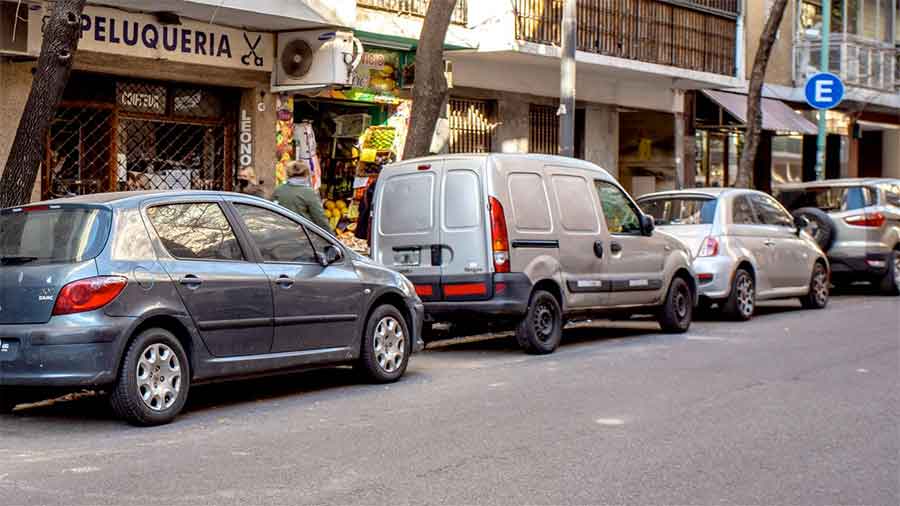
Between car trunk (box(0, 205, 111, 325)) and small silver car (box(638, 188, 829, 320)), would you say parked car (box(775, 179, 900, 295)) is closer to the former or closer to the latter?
small silver car (box(638, 188, 829, 320))

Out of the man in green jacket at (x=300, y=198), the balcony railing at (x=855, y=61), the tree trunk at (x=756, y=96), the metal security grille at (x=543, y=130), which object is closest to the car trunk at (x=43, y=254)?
the man in green jacket at (x=300, y=198)

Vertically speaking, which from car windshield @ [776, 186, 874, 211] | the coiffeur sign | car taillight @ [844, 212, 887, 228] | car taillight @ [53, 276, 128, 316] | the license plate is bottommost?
car taillight @ [53, 276, 128, 316]

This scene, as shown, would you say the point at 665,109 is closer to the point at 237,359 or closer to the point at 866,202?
the point at 866,202

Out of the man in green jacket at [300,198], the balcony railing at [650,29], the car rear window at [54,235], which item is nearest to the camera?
the car rear window at [54,235]

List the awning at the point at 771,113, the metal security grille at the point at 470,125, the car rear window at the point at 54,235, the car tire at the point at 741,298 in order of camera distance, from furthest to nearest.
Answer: the awning at the point at 771,113 < the metal security grille at the point at 470,125 < the car tire at the point at 741,298 < the car rear window at the point at 54,235

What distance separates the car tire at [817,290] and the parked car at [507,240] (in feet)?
16.8

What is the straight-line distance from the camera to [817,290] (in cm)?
1803

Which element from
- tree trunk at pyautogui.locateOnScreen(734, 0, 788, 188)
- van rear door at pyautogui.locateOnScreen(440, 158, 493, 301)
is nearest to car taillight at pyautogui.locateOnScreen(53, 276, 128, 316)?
van rear door at pyautogui.locateOnScreen(440, 158, 493, 301)

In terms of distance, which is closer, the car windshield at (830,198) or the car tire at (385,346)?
the car tire at (385,346)

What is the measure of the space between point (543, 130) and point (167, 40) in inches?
387

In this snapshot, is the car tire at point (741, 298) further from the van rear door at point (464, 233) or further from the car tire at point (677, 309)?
the van rear door at point (464, 233)

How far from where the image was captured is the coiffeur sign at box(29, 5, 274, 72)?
50.6 ft

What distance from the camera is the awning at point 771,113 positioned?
2809 centimetres

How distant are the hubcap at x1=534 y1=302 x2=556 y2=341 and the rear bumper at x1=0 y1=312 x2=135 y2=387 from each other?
5199 mm
